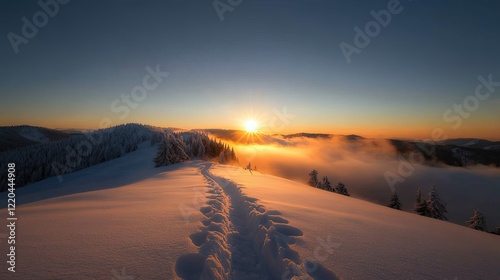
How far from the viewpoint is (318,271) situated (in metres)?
4.70

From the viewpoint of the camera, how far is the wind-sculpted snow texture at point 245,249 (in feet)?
15.6

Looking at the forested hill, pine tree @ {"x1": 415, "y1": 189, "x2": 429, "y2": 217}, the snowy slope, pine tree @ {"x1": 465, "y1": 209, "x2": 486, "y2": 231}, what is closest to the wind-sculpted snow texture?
the snowy slope

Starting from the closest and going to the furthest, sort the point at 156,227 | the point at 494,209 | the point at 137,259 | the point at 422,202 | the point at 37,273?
1. the point at 37,273
2. the point at 137,259
3. the point at 156,227
4. the point at 422,202
5. the point at 494,209

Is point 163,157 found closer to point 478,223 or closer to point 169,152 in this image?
point 169,152

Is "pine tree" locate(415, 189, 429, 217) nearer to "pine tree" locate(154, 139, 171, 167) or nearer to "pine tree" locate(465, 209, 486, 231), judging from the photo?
"pine tree" locate(465, 209, 486, 231)

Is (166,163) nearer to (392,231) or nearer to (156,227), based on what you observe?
(156,227)

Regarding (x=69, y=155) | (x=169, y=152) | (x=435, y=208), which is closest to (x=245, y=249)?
(x=169, y=152)

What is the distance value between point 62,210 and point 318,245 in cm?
940

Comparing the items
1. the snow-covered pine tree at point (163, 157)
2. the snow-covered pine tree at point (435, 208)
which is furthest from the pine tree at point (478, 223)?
the snow-covered pine tree at point (163, 157)

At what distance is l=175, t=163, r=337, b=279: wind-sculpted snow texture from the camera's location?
4.75 m

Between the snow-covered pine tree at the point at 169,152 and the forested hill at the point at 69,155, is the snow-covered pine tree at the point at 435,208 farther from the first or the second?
the forested hill at the point at 69,155

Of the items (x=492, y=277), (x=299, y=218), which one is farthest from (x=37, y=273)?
(x=492, y=277)

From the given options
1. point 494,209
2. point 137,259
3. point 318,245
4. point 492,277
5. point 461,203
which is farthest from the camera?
point 461,203

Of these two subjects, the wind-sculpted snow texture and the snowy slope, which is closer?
the snowy slope
